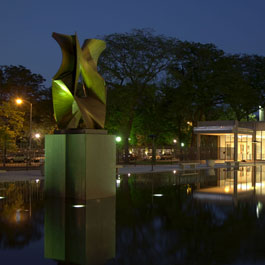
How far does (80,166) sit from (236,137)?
3790 cm

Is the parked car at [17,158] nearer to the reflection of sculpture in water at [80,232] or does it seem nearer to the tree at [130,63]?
the tree at [130,63]

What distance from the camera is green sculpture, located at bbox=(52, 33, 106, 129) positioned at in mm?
15055

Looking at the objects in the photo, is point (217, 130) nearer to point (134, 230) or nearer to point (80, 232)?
point (134, 230)

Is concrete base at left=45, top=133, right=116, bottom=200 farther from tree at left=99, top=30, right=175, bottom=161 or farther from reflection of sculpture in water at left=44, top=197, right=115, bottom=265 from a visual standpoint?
tree at left=99, top=30, right=175, bottom=161

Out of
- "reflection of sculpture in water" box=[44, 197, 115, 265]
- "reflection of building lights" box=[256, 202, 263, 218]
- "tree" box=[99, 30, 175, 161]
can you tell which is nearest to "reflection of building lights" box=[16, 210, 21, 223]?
"reflection of sculpture in water" box=[44, 197, 115, 265]

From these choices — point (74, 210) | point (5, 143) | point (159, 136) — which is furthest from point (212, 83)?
point (74, 210)

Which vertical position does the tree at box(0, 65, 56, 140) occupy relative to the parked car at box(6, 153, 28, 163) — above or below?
above

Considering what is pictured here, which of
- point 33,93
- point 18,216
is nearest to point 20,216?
point 18,216

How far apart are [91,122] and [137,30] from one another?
3123 centimetres

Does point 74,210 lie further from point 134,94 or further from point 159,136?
point 159,136

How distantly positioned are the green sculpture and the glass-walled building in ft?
116

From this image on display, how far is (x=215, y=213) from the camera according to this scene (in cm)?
1171

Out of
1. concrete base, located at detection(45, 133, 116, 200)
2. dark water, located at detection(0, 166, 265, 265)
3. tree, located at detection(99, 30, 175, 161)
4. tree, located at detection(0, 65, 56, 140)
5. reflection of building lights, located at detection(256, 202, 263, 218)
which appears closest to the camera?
dark water, located at detection(0, 166, 265, 265)

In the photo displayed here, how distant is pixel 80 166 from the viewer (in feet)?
45.5
